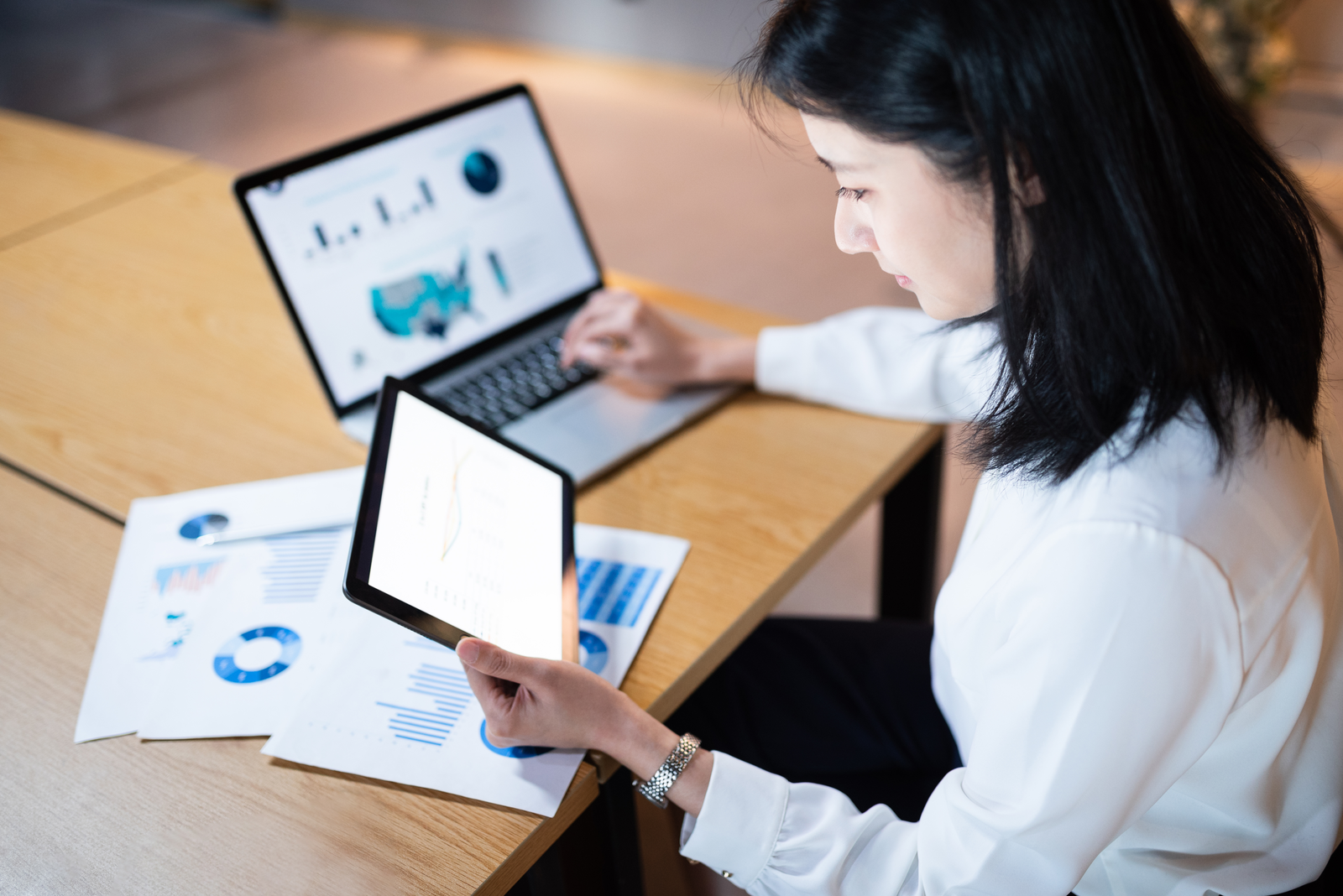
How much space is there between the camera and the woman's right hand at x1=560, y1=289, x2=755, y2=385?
115cm

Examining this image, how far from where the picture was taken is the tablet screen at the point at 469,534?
2.43 feet

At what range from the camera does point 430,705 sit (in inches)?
32.3

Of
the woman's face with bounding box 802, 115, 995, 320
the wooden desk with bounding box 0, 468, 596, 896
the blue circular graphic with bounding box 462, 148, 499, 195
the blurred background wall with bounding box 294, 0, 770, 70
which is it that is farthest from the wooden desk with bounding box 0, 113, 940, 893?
the blurred background wall with bounding box 294, 0, 770, 70

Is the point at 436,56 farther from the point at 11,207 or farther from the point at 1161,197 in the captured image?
the point at 1161,197

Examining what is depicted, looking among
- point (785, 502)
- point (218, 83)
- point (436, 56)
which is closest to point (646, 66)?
point (436, 56)

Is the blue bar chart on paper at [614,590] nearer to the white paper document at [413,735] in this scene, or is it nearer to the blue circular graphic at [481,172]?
the white paper document at [413,735]

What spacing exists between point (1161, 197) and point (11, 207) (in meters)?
1.76

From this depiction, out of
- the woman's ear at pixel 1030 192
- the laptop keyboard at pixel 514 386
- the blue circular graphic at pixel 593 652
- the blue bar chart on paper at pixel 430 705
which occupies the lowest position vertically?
the blue bar chart on paper at pixel 430 705

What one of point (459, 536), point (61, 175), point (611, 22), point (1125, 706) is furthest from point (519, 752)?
point (611, 22)

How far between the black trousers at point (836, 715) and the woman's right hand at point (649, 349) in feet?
1.00

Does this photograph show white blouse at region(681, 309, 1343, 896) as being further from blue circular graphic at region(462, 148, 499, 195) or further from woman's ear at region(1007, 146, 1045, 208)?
blue circular graphic at region(462, 148, 499, 195)

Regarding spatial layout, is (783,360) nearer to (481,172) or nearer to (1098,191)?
(481,172)

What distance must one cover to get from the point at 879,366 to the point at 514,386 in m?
0.41

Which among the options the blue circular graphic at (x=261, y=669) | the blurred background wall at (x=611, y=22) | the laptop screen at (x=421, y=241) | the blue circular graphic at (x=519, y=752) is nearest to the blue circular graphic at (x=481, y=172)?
the laptop screen at (x=421, y=241)
